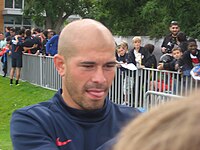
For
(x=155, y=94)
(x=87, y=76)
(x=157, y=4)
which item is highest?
(x=157, y=4)

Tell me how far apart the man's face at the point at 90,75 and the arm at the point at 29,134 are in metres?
0.21

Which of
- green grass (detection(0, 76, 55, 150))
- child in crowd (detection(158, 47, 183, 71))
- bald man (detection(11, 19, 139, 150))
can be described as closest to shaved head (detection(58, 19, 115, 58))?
bald man (detection(11, 19, 139, 150))

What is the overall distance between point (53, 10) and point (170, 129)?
38.7 m

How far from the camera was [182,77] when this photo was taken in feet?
24.4

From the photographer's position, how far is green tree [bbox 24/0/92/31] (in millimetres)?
38062

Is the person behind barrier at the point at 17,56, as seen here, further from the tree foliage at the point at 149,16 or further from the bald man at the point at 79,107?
the bald man at the point at 79,107

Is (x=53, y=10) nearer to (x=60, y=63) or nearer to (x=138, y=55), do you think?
(x=138, y=55)

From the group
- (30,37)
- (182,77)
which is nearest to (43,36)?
(30,37)

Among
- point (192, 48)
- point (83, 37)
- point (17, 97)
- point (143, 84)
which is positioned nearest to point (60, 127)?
point (83, 37)

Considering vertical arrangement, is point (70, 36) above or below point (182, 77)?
above

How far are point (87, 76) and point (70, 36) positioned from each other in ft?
0.64

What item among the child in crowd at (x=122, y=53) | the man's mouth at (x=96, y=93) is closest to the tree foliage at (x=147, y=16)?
the child in crowd at (x=122, y=53)

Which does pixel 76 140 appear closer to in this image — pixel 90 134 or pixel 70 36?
pixel 90 134

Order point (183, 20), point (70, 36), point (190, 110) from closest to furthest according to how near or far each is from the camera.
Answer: point (190, 110) → point (70, 36) → point (183, 20)
